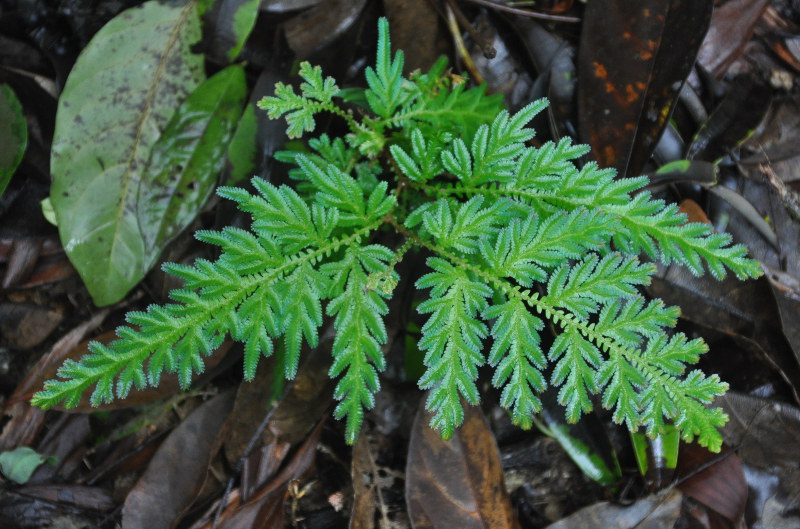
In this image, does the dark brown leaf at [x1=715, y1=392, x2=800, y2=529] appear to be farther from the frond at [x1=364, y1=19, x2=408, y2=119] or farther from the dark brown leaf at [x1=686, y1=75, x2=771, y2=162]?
the frond at [x1=364, y1=19, x2=408, y2=119]

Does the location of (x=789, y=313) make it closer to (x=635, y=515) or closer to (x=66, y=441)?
(x=635, y=515)

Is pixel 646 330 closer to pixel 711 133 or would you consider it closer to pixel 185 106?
pixel 711 133

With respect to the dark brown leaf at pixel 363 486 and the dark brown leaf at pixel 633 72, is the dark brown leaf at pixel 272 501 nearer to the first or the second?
the dark brown leaf at pixel 363 486

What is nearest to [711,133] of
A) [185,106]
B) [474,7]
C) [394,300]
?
[474,7]

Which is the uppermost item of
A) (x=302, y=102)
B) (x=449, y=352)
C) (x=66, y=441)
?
(x=302, y=102)

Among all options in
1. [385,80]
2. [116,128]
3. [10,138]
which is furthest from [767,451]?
[10,138]
